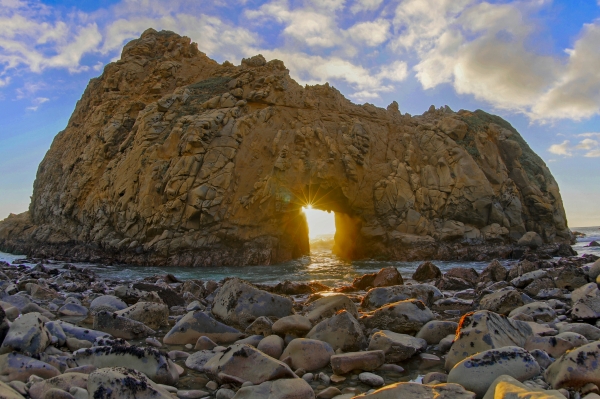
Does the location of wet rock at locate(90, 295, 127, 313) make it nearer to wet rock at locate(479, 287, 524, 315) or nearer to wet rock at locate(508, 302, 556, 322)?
wet rock at locate(479, 287, 524, 315)

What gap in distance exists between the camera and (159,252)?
22.0 metres

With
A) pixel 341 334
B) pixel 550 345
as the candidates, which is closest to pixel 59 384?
pixel 341 334

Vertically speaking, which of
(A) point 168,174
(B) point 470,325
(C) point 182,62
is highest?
(C) point 182,62

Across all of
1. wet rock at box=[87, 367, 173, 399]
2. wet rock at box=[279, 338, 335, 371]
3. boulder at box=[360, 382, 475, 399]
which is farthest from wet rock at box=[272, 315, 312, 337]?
wet rock at box=[87, 367, 173, 399]

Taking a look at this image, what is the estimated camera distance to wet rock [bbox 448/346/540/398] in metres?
3.34

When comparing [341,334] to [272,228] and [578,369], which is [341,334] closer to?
[578,369]

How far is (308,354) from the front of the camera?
14.3 feet

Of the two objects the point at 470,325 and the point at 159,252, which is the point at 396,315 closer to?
the point at 470,325

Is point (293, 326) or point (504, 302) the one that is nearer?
point (293, 326)

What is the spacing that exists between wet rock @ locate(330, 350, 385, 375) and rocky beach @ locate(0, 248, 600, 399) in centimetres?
1

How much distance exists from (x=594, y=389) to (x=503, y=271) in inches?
366

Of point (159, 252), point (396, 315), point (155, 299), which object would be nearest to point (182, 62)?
point (159, 252)

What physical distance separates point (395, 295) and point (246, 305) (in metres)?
3.12

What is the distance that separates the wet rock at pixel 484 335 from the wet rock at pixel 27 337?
4.19 meters
